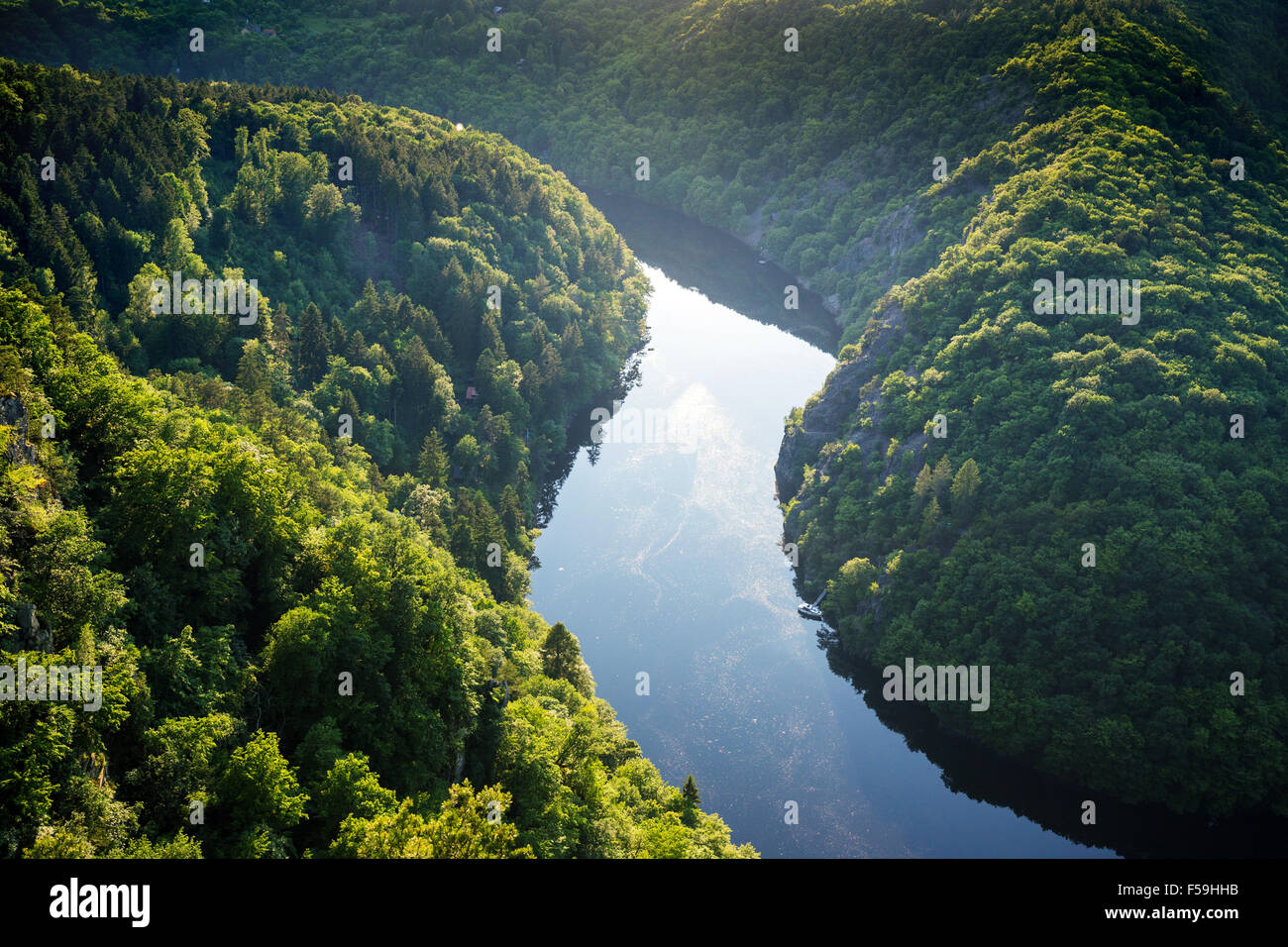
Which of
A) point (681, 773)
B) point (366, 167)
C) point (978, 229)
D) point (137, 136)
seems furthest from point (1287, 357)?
point (137, 136)

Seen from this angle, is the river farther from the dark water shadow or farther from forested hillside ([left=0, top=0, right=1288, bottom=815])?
forested hillside ([left=0, top=0, right=1288, bottom=815])

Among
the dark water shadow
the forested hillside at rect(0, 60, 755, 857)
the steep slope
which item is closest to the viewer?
the forested hillside at rect(0, 60, 755, 857)

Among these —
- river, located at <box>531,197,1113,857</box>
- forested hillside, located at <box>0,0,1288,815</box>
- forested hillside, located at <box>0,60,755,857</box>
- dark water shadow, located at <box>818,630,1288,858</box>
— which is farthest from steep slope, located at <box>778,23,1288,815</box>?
forested hillside, located at <box>0,60,755,857</box>

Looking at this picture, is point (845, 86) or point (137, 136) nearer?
point (137, 136)

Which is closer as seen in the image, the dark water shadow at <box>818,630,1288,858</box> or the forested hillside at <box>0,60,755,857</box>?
the forested hillside at <box>0,60,755,857</box>

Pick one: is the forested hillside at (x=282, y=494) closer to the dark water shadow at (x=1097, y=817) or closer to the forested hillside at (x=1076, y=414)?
the dark water shadow at (x=1097, y=817)

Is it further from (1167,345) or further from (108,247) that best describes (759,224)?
(108,247)

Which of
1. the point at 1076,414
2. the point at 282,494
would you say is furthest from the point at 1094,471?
the point at 282,494

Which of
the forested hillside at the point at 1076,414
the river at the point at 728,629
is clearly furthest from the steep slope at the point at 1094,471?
the river at the point at 728,629
